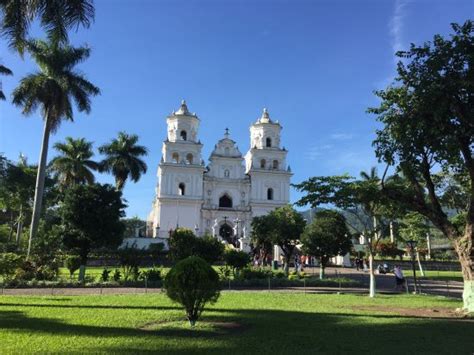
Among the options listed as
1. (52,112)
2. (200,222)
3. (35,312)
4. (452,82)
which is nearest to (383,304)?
(452,82)

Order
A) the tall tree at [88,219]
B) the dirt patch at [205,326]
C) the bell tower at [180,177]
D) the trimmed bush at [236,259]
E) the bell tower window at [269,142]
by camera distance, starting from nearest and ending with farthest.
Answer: the dirt patch at [205,326] → the tall tree at [88,219] → the trimmed bush at [236,259] → the bell tower at [180,177] → the bell tower window at [269,142]

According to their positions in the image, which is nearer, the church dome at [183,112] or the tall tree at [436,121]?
the tall tree at [436,121]

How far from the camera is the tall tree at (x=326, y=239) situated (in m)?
26.2

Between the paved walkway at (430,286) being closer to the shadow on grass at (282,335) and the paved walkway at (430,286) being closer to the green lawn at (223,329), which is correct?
the green lawn at (223,329)

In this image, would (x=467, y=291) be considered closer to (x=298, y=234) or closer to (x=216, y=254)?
(x=216, y=254)

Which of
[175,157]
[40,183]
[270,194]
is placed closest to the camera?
[40,183]

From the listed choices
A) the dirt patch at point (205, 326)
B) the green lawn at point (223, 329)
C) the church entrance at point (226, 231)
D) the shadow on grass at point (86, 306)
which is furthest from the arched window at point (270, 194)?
the dirt patch at point (205, 326)

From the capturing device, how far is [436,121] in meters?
12.2

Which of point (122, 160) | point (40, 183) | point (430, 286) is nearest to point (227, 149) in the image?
point (122, 160)

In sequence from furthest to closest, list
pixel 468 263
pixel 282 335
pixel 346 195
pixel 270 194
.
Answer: pixel 270 194, pixel 346 195, pixel 468 263, pixel 282 335

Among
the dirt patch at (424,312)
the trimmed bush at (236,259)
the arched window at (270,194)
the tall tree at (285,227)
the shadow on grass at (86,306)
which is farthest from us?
the arched window at (270,194)

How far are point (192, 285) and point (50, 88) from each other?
23.1 meters

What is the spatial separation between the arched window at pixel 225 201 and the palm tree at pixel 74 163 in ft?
71.0

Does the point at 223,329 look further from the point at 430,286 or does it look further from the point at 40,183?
the point at 40,183
